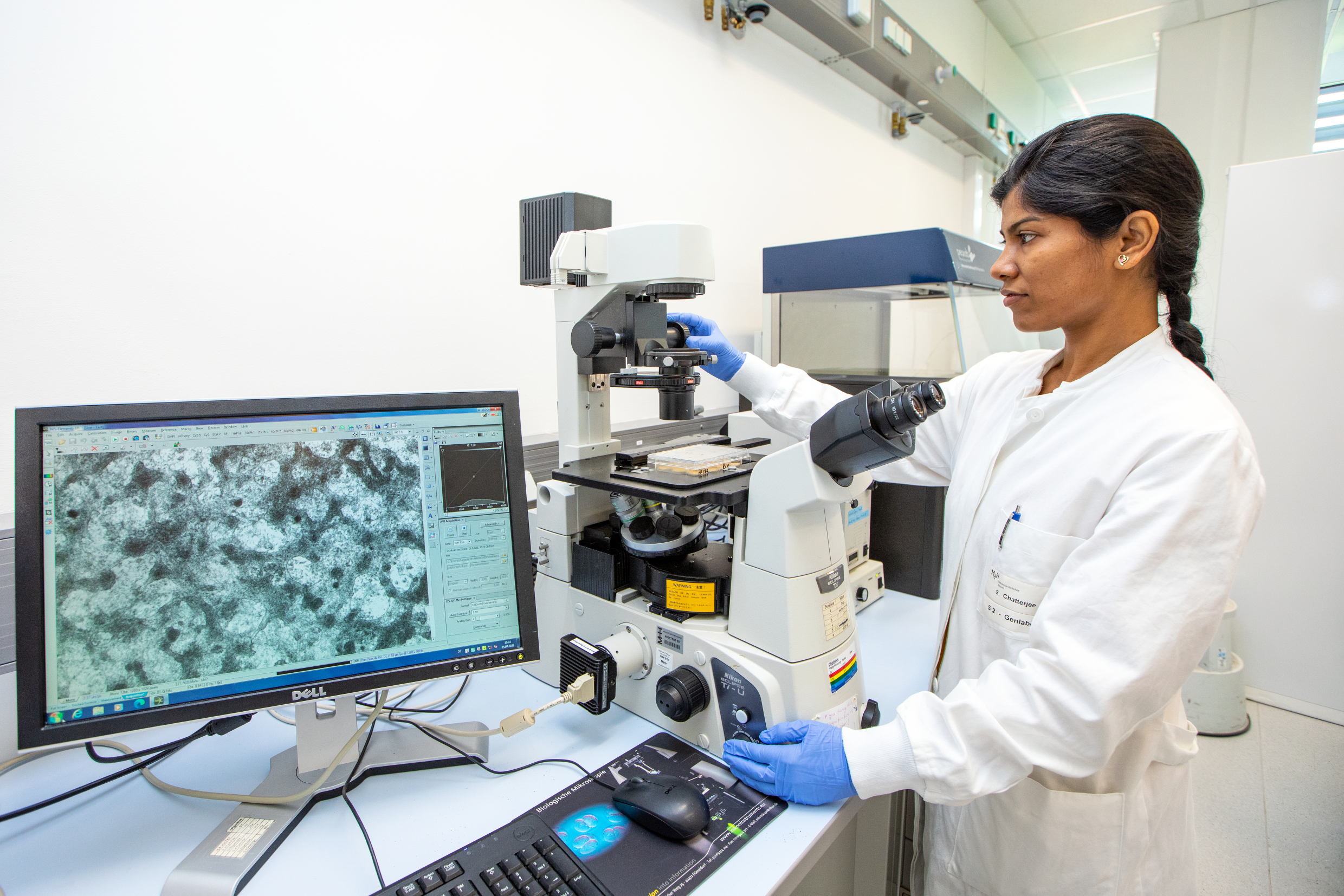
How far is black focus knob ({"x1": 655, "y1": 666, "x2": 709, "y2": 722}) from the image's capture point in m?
0.81

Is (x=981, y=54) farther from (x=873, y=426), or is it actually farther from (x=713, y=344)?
(x=873, y=426)

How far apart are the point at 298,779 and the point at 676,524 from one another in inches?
21.6

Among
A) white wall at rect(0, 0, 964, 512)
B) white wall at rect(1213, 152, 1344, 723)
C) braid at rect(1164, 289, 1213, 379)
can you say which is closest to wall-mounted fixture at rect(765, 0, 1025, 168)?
white wall at rect(0, 0, 964, 512)

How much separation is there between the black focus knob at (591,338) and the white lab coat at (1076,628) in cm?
58

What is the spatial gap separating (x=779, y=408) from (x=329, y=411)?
0.83 m

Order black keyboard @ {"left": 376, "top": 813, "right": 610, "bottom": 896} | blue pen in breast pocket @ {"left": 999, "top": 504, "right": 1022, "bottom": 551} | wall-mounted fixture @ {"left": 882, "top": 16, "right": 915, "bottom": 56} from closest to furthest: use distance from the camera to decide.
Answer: black keyboard @ {"left": 376, "top": 813, "right": 610, "bottom": 896} → blue pen in breast pocket @ {"left": 999, "top": 504, "right": 1022, "bottom": 551} → wall-mounted fixture @ {"left": 882, "top": 16, "right": 915, "bottom": 56}

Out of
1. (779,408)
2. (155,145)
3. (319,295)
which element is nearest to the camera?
(155,145)

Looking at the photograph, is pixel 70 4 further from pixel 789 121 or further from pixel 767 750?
pixel 789 121

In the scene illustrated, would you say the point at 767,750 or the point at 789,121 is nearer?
the point at 767,750

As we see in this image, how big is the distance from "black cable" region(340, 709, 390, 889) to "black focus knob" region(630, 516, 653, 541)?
396mm

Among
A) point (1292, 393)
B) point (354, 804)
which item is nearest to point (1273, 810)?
point (1292, 393)

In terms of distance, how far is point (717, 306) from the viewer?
2031 mm

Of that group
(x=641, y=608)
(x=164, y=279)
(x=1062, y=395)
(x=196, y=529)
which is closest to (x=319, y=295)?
(x=164, y=279)

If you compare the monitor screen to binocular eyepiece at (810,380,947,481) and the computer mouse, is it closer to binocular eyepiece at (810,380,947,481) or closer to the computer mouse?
the computer mouse
